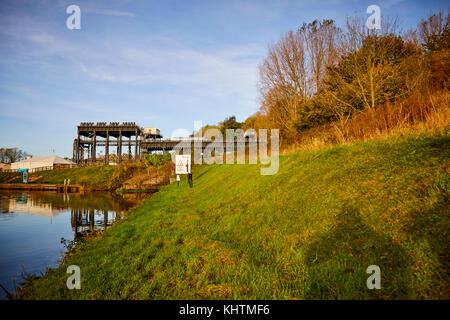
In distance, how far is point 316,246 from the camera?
3844 mm

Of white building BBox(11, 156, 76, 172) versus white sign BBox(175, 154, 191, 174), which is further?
white building BBox(11, 156, 76, 172)

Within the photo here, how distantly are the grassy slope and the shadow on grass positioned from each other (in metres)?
0.01

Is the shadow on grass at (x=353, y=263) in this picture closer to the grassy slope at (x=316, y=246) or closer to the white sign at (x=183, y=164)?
the grassy slope at (x=316, y=246)

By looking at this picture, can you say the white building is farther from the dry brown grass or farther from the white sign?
the dry brown grass

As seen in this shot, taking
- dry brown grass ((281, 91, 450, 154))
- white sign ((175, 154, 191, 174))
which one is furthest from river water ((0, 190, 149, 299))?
dry brown grass ((281, 91, 450, 154))

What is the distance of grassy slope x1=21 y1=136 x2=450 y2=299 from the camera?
2840 mm

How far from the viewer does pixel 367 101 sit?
13742 mm

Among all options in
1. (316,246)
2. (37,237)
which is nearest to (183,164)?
(37,237)

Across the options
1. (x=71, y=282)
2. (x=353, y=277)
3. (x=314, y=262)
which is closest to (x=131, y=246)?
(x=71, y=282)

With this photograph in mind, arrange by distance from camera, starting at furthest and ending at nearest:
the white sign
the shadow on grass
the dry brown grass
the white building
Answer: the white building < the white sign < the dry brown grass < the shadow on grass

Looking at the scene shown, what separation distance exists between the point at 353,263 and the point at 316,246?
2.54 feet

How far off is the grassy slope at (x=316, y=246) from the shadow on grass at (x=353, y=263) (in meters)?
0.01

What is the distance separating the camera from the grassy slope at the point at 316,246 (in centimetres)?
284
